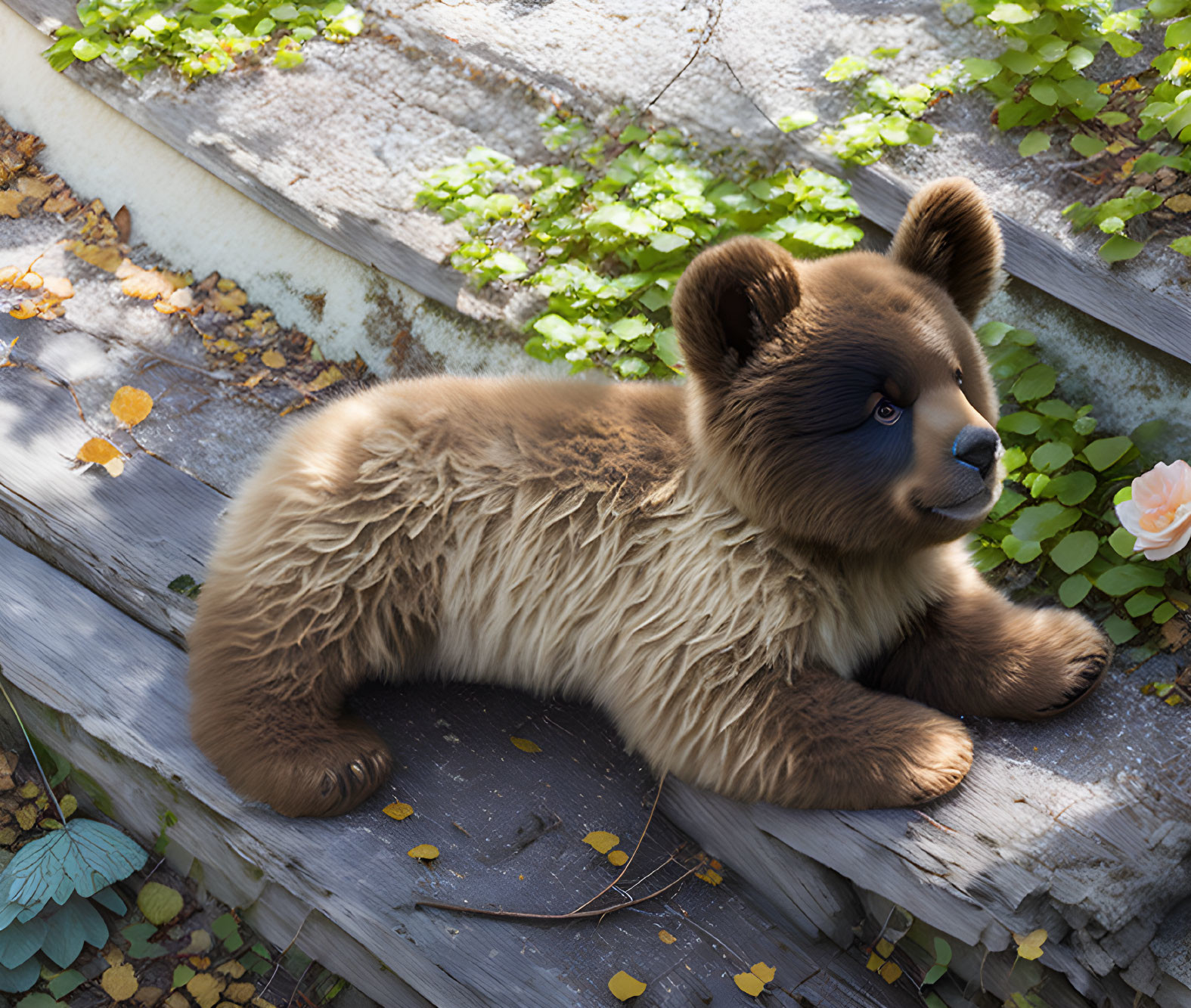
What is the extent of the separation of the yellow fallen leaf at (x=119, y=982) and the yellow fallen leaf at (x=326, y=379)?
82.8 inches

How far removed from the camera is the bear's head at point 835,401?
6.86 feet

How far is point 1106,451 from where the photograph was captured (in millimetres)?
2865

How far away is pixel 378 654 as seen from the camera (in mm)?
2514

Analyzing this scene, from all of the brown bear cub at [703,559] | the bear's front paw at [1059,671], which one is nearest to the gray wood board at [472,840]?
the brown bear cub at [703,559]

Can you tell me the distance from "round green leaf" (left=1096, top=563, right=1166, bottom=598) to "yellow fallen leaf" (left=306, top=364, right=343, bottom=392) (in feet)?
9.05

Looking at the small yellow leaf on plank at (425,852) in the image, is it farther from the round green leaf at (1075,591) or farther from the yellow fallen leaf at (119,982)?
the round green leaf at (1075,591)

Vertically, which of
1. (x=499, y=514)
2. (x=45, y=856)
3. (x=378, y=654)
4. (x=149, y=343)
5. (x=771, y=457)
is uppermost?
(x=771, y=457)

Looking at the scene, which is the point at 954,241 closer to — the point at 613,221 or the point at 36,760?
the point at 613,221

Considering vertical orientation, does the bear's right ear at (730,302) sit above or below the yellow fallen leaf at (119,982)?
above

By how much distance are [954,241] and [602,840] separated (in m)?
1.65

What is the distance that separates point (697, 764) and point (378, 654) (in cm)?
83

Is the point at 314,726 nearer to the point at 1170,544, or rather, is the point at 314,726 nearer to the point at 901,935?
the point at 901,935

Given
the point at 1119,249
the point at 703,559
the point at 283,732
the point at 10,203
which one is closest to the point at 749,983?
the point at 703,559

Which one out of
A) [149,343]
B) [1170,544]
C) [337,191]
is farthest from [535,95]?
[1170,544]
